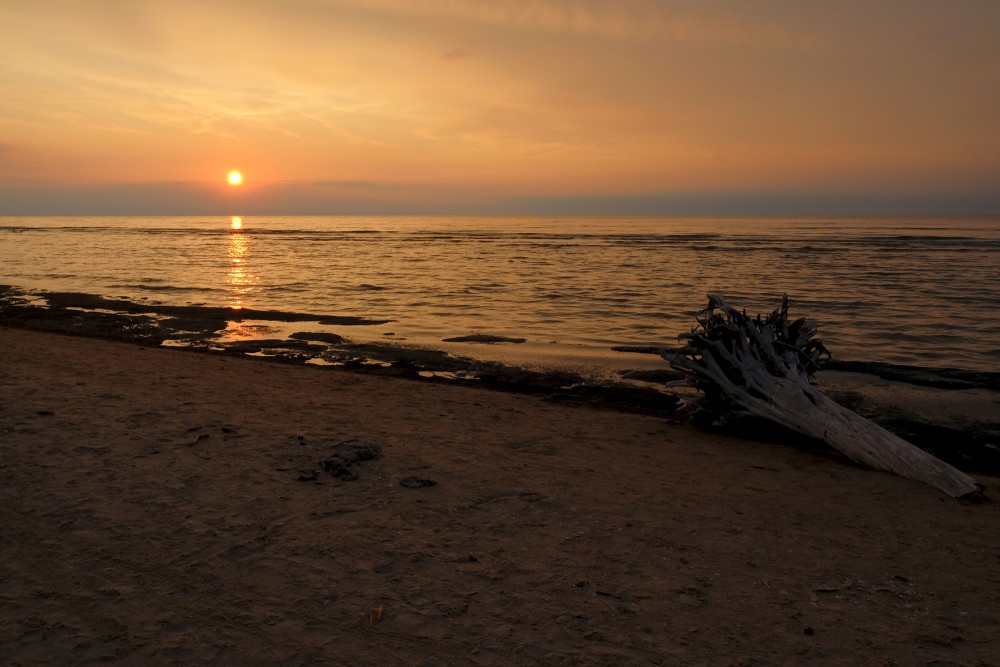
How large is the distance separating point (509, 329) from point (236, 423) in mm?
9458

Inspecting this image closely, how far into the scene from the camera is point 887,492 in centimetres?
595

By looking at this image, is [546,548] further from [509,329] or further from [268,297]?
[268,297]

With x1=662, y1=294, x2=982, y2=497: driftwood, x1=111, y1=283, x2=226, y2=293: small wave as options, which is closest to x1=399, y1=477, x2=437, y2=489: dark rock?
x1=662, y1=294, x2=982, y2=497: driftwood

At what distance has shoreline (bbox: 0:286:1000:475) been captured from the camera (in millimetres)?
8273

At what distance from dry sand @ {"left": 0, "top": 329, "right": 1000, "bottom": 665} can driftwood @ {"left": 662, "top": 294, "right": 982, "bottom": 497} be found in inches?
10.8

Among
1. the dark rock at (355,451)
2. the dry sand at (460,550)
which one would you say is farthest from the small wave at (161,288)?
the dark rock at (355,451)

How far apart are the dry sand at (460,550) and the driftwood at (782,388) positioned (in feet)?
0.90

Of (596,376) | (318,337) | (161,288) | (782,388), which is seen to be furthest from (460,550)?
(161,288)

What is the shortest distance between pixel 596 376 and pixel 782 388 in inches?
149

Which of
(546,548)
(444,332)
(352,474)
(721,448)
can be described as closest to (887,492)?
(721,448)

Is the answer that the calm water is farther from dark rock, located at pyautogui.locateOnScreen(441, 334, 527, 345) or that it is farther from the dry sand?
the dry sand

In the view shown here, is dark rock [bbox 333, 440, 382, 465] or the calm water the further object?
the calm water

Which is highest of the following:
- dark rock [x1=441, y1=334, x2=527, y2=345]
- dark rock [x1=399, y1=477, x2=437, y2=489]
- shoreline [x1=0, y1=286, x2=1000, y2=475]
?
dark rock [x1=399, y1=477, x2=437, y2=489]

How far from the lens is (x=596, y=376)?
11141 millimetres
